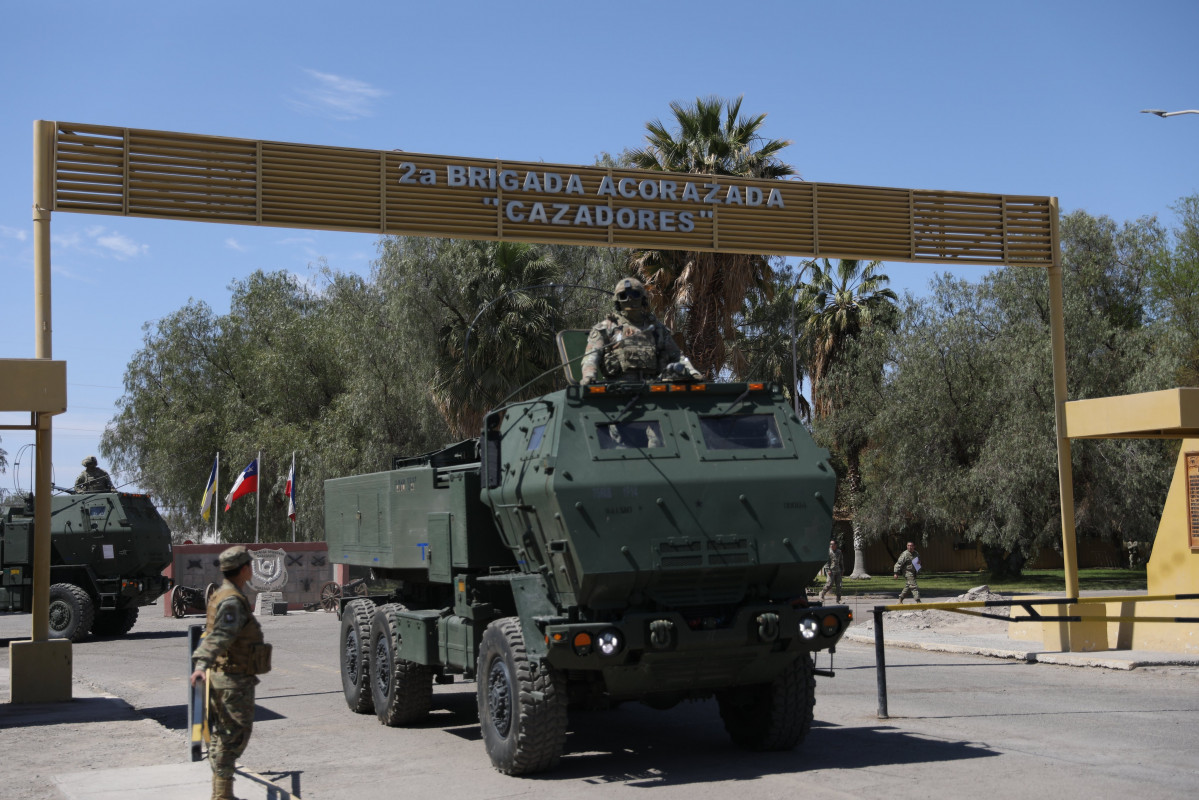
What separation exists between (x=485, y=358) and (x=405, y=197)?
13551 mm

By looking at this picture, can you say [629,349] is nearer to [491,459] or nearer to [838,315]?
[491,459]

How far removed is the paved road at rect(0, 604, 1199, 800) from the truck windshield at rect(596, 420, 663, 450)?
7.74 feet

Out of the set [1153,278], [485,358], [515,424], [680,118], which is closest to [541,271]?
[485,358]

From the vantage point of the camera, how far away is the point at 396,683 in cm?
1103

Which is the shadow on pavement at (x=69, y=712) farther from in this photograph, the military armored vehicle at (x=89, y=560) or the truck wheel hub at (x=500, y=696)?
the military armored vehicle at (x=89, y=560)

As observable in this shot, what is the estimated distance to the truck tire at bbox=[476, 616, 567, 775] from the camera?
26.9 feet

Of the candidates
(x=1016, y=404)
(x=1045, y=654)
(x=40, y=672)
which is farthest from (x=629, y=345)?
(x=1016, y=404)

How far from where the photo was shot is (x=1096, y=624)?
16094 mm

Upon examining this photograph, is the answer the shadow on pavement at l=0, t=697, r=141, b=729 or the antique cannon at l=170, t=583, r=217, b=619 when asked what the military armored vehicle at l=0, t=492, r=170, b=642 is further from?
the shadow on pavement at l=0, t=697, r=141, b=729

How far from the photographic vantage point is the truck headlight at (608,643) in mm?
8008

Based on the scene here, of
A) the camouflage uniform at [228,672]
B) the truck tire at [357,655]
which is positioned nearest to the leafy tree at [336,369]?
the truck tire at [357,655]

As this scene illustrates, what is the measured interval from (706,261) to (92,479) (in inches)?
544

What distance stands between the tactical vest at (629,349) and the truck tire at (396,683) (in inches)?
127

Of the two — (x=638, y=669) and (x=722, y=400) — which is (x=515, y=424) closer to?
(x=722, y=400)
